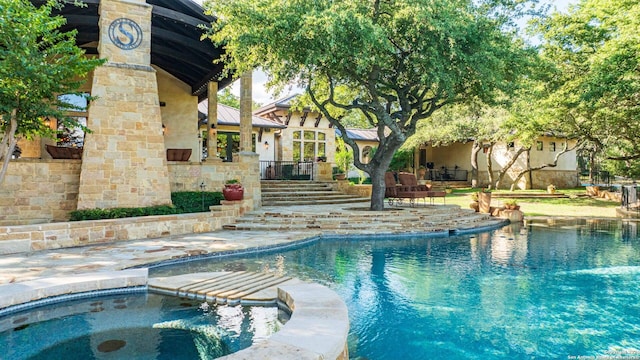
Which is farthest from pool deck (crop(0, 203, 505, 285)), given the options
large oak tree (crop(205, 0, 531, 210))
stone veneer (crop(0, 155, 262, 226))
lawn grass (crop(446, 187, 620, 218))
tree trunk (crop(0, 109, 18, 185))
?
lawn grass (crop(446, 187, 620, 218))

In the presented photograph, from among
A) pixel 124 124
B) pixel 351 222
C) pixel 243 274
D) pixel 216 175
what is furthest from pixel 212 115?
pixel 243 274

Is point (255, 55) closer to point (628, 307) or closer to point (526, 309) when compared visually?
point (526, 309)

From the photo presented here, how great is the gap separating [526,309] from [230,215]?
795 cm

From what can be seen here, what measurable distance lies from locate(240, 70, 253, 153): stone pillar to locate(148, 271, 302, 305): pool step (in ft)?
23.9

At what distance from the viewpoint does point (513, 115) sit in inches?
694

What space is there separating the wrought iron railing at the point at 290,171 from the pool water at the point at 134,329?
13933 millimetres

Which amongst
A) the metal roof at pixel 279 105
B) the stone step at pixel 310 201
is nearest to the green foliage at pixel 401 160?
the metal roof at pixel 279 105

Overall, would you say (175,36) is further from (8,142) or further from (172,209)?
(8,142)

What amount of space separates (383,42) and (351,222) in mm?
4978

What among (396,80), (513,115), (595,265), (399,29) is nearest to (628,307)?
(595,265)

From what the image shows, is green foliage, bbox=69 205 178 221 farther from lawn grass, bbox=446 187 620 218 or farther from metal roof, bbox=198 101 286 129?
lawn grass, bbox=446 187 620 218

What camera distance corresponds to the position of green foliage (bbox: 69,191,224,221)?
9102 mm

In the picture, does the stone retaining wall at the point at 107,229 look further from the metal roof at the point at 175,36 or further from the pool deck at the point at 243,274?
the metal roof at the point at 175,36

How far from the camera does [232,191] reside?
11.4 meters
